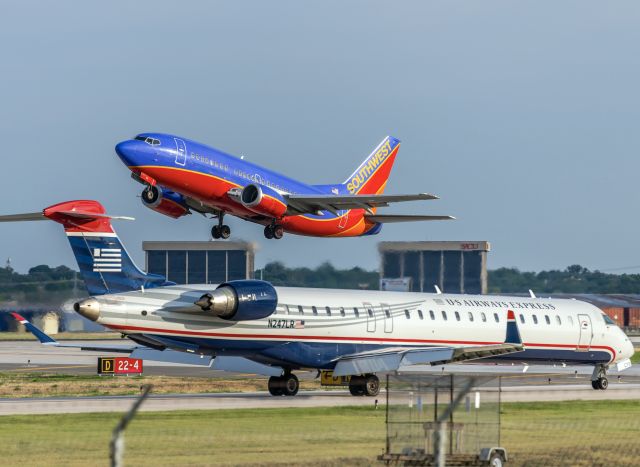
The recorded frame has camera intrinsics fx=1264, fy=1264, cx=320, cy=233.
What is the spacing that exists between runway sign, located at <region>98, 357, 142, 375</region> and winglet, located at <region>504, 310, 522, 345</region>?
14363 mm

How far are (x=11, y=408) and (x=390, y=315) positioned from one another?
12578mm

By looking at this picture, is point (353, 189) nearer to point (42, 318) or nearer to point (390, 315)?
point (390, 315)

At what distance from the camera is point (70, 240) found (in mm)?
38094

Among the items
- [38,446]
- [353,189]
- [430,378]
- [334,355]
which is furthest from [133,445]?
[353,189]

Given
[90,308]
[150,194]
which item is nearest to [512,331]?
[150,194]

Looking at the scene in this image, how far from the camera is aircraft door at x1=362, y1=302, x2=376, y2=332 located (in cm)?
3856

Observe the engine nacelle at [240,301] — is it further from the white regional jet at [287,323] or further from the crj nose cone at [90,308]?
the crj nose cone at [90,308]

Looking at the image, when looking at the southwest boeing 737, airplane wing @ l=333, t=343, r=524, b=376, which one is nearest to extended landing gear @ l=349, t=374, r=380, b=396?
airplane wing @ l=333, t=343, r=524, b=376

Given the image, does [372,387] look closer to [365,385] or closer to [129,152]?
[365,385]

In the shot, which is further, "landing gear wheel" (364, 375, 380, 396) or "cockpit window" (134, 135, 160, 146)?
"cockpit window" (134, 135, 160, 146)

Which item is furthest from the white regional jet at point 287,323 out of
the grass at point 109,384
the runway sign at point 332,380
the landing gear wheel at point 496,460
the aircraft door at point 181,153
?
the landing gear wheel at point 496,460

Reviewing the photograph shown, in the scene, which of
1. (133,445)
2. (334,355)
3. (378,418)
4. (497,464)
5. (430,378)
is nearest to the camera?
(497,464)

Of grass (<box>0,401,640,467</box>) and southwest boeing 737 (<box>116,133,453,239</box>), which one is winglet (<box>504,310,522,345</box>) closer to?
southwest boeing 737 (<box>116,133,453,239</box>)

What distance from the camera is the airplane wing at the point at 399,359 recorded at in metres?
36.1
